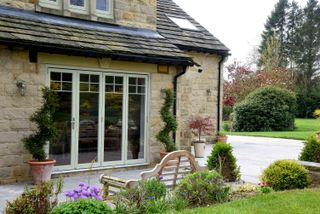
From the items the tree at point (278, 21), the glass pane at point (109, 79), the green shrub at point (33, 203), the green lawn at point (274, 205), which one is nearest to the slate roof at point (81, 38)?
the glass pane at point (109, 79)

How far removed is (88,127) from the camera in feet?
35.8

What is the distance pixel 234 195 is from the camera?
25.8 ft

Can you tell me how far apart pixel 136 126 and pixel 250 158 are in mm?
4643

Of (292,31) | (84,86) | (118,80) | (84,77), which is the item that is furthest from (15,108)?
(292,31)

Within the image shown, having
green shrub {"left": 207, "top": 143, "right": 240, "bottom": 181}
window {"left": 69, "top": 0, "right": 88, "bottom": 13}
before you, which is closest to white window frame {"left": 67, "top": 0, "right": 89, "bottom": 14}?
window {"left": 69, "top": 0, "right": 88, "bottom": 13}

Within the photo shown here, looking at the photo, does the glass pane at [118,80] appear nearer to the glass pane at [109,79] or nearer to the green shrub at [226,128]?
the glass pane at [109,79]

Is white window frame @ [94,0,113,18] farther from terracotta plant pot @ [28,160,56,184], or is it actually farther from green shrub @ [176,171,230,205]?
green shrub @ [176,171,230,205]

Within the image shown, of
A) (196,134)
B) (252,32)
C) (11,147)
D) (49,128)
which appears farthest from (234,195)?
(252,32)

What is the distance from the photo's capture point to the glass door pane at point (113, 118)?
1127 centimetres

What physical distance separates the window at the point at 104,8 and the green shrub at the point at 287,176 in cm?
644

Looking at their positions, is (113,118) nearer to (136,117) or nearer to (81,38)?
(136,117)

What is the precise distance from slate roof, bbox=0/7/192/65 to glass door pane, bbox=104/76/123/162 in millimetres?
806

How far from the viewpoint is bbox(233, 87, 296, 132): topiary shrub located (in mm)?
26766

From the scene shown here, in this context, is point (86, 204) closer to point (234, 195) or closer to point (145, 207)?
point (145, 207)
